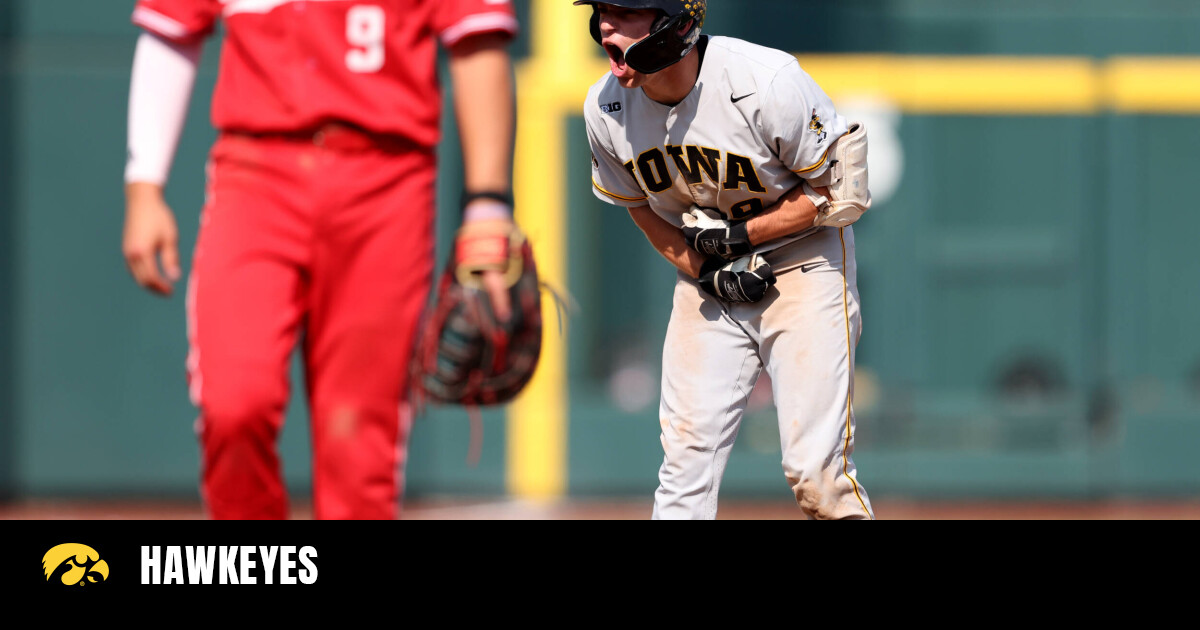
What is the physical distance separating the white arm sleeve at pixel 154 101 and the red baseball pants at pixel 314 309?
0.61ft

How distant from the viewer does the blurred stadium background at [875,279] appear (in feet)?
27.3

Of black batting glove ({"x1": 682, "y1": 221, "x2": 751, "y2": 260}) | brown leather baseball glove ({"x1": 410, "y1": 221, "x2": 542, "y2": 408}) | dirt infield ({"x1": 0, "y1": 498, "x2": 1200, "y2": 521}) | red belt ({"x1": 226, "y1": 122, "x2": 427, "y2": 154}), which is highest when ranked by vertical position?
red belt ({"x1": 226, "y1": 122, "x2": 427, "y2": 154})

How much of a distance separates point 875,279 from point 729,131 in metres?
5.34

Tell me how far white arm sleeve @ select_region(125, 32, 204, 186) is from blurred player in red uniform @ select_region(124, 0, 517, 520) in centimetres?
6

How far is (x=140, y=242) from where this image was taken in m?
3.43

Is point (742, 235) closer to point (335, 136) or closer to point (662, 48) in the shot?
point (662, 48)

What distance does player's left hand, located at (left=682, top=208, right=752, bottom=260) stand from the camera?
11.3 ft

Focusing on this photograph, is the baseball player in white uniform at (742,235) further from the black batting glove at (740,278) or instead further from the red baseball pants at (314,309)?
the red baseball pants at (314,309)

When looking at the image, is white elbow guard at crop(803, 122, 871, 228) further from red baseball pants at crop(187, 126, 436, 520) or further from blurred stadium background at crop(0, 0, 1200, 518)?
blurred stadium background at crop(0, 0, 1200, 518)
